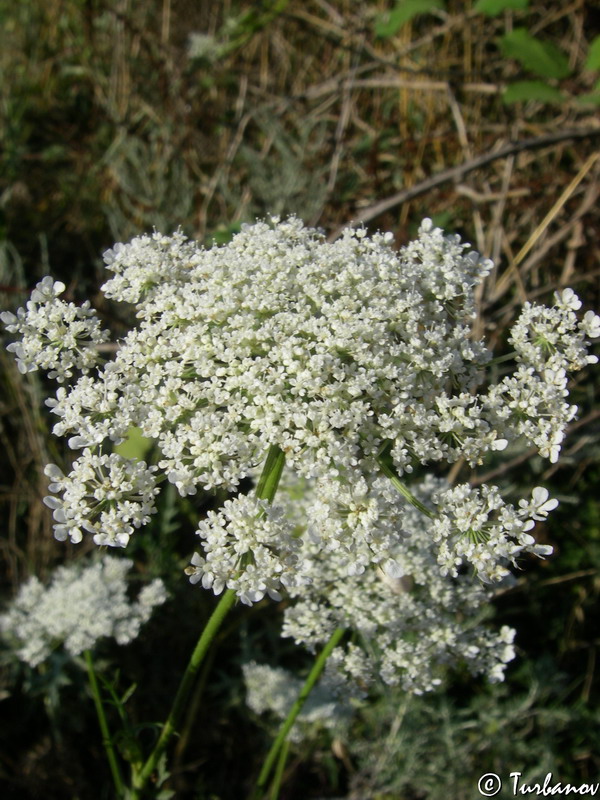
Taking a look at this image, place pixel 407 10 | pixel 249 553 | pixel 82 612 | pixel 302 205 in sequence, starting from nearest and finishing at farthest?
pixel 249 553, pixel 82 612, pixel 407 10, pixel 302 205

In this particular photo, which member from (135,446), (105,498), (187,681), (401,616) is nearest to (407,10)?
(135,446)

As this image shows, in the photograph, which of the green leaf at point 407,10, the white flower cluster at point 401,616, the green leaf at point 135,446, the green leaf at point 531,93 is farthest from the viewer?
the green leaf at point 407,10

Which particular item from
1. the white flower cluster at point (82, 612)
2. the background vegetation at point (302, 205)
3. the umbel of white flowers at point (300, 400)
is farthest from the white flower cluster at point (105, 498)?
the background vegetation at point (302, 205)

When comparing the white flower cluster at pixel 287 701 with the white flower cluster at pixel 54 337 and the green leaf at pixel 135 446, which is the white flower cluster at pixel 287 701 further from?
the white flower cluster at pixel 54 337

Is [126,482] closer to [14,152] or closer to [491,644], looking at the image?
[491,644]

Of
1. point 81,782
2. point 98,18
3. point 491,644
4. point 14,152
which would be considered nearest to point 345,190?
point 14,152

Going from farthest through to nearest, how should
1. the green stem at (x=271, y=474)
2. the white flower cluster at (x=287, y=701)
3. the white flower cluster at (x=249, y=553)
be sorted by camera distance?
the white flower cluster at (x=287, y=701) < the green stem at (x=271, y=474) < the white flower cluster at (x=249, y=553)

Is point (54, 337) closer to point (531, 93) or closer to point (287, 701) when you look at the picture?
point (287, 701)
